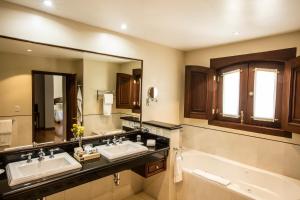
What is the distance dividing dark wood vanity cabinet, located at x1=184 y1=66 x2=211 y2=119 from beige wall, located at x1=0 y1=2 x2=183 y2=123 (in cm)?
21

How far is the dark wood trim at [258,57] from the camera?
2.43 metres

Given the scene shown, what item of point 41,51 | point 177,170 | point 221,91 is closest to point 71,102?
point 41,51

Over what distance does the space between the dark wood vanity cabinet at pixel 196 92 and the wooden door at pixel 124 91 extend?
120 cm

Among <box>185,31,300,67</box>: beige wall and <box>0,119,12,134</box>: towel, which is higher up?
<box>185,31,300,67</box>: beige wall

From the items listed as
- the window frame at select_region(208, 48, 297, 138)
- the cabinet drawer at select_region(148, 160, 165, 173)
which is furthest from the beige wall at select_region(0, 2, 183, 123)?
the cabinet drawer at select_region(148, 160, 165, 173)

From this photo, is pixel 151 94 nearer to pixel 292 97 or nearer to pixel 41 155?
pixel 41 155

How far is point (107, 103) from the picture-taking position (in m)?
2.56

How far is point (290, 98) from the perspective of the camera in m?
2.29

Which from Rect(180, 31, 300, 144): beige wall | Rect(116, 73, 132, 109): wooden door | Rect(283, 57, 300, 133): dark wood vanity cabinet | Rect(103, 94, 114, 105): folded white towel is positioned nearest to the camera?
Rect(283, 57, 300, 133): dark wood vanity cabinet

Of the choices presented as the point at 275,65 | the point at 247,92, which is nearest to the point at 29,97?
the point at 247,92

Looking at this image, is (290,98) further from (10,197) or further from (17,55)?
(17,55)

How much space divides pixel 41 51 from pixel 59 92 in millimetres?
492

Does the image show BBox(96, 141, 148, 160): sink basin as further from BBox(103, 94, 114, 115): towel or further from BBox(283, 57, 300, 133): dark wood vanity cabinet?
BBox(283, 57, 300, 133): dark wood vanity cabinet

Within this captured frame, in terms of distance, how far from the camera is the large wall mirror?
6.07ft
